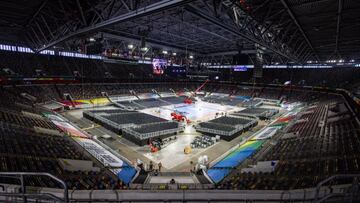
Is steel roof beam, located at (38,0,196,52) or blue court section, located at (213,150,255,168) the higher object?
steel roof beam, located at (38,0,196,52)

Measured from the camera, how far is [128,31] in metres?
27.8

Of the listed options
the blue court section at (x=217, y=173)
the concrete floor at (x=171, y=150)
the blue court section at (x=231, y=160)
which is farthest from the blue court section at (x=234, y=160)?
the concrete floor at (x=171, y=150)

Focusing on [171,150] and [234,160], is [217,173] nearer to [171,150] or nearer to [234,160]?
[234,160]

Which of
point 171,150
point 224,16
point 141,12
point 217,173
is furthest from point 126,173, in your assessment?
point 224,16

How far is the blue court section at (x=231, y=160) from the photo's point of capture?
12929 millimetres

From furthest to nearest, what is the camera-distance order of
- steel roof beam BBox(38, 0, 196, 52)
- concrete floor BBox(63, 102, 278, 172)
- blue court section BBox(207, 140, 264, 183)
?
1. concrete floor BBox(63, 102, 278, 172)
2. blue court section BBox(207, 140, 264, 183)
3. steel roof beam BBox(38, 0, 196, 52)

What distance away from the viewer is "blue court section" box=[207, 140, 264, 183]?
12929 millimetres

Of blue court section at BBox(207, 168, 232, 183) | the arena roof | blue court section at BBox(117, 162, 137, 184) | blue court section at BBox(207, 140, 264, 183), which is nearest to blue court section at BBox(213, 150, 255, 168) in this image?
blue court section at BBox(207, 140, 264, 183)

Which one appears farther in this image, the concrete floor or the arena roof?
the concrete floor

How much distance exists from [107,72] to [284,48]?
35.9 meters

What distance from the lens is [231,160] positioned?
15.4 m

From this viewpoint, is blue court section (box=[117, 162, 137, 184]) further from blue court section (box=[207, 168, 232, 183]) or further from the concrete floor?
blue court section (box=[207, 168, 232, 183])

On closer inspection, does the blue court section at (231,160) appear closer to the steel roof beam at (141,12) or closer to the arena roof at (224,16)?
the arena roof at (224,16)

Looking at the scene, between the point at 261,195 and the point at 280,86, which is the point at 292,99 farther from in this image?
the point at 261,195
